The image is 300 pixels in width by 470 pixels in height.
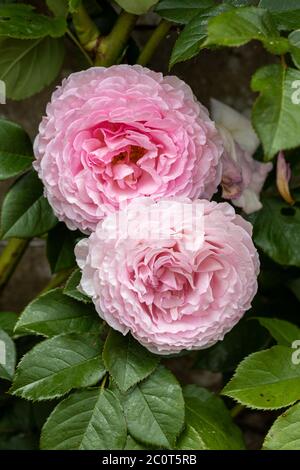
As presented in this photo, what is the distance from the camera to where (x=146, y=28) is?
3.15ft

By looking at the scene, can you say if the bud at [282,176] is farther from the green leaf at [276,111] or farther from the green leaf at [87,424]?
the green leaf at [87,424]

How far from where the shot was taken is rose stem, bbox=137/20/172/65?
0.83m

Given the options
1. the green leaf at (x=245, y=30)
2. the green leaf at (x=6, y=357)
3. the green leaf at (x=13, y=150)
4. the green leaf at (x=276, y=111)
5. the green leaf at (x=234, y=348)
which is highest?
the green leaf at (x=245, y=30)

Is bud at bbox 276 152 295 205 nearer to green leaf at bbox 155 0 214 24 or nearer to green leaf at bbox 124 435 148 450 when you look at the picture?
green leaf at bbox 155 0 214 24

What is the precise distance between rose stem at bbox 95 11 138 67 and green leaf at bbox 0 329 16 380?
0.32 m

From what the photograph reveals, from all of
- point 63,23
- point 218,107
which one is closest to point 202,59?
point 218,107

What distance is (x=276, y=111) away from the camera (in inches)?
22.4

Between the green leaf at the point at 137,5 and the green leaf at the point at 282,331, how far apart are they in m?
0.37

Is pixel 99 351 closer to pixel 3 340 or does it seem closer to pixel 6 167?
pixel 3 340

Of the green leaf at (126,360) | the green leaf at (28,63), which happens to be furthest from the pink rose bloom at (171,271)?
the green leaf at (28,63)

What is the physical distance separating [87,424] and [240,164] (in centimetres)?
32

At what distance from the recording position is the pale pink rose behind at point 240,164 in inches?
30.4

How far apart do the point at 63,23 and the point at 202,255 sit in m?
0.28
